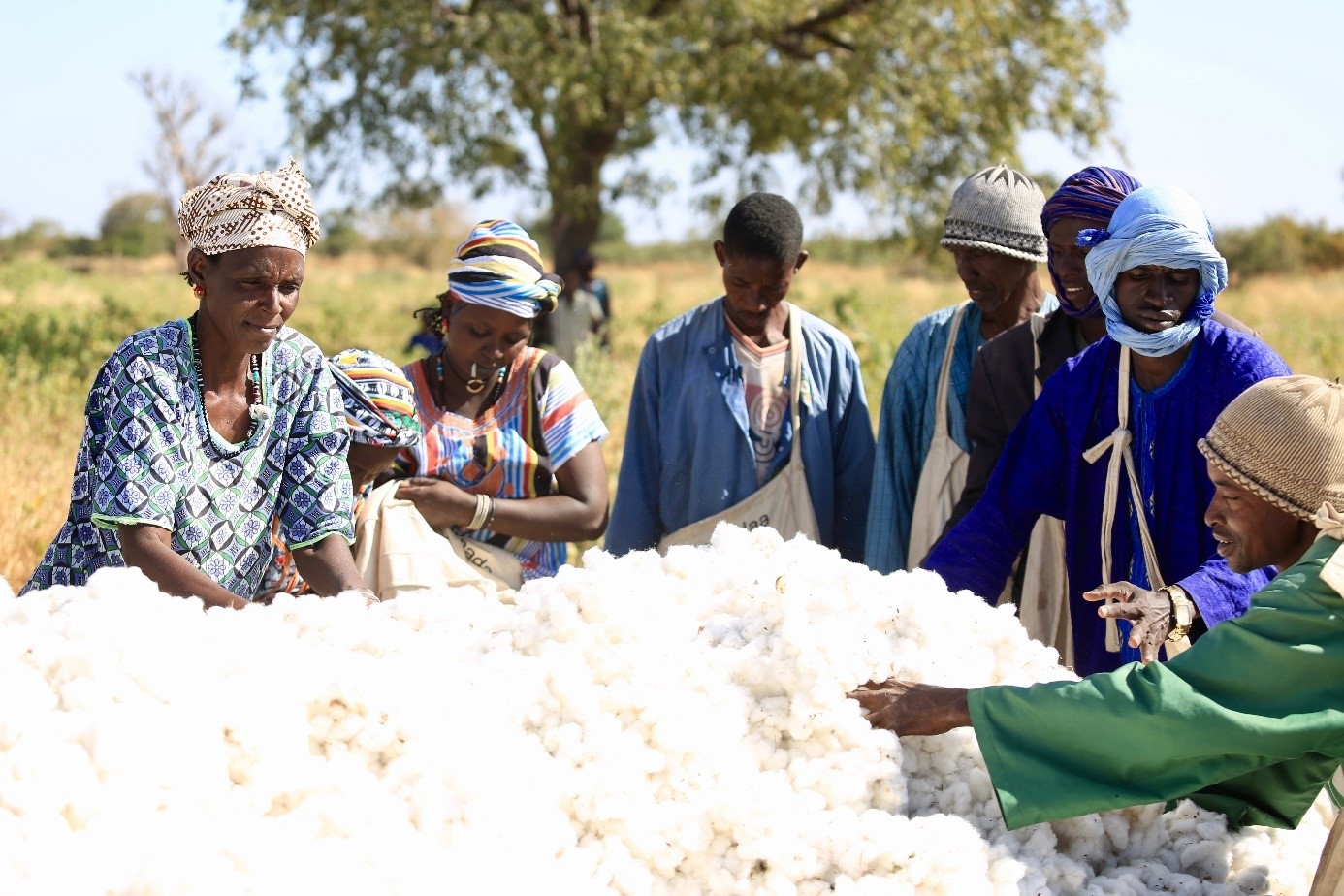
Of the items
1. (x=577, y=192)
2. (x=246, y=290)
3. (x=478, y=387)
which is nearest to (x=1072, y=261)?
(x=478, y=387)

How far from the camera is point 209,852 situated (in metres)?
1.80

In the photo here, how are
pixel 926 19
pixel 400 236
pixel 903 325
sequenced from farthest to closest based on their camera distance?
pixel 400 236 < pixel 903 325 < pixel 926 19

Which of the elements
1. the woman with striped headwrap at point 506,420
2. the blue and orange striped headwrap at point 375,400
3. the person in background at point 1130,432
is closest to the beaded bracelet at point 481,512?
the woman with striped headwrap at point 506,420

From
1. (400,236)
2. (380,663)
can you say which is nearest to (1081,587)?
(380,663)

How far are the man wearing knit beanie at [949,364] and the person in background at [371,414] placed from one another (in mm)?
1476

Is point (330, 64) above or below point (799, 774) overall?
above

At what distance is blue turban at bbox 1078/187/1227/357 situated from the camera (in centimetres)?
295

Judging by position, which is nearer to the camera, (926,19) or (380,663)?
(380,663)

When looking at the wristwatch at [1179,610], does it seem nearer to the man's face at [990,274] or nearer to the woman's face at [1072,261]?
the woman's face at [1072,261]

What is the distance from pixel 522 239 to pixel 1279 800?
2.35m

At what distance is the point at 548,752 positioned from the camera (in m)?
2.24

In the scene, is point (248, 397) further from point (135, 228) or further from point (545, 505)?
point (135, 228)

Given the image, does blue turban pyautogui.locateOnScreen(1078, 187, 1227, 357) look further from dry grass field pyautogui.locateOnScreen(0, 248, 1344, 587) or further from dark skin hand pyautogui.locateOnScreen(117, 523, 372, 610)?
dry grass field pyautogui.locateOnScreen(0, 248, 1344, 587)

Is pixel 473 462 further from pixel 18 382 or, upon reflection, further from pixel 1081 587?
pixel 18 382
